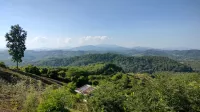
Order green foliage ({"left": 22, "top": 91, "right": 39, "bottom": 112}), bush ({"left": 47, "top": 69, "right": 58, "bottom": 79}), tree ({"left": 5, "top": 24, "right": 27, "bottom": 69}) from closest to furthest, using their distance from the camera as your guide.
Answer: green foliage ({"left": 22, "top": 91, "right": 39, "bottom": 112}) < tree ({"left": 5, "top": 24, "right": 27, "bottom": 69}) < bush ({"left": 47, "top": 69, "right": 58, "bottom": 79})

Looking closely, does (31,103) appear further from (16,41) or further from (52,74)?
(52,74)

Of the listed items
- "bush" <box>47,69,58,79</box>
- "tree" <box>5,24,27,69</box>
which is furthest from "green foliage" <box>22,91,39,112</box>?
"bush" <box>47,69,58,79</box>

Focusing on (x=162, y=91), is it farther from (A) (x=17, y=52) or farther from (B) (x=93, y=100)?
(A) (x=17, y=52)

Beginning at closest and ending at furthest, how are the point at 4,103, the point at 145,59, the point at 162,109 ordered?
the point at 162,109 < the point at 4,103 < the point at 145,59

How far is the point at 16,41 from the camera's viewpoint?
38.6m

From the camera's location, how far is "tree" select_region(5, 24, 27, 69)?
1492 inches

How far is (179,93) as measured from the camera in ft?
39.5

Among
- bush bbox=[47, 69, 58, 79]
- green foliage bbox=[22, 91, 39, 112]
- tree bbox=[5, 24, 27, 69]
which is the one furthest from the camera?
bush bbox=[47, 69, 58, 79]

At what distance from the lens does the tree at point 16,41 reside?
37903 mm

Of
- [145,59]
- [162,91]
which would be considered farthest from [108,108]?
[145,59]

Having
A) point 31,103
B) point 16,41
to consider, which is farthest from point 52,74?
point 31,103

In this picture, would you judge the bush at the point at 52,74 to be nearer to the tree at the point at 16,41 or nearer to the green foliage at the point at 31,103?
the tree at the point at 16,41

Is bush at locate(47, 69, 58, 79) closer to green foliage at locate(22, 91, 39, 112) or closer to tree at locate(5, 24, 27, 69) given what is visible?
tree at locate(5, 24, 27, 69)

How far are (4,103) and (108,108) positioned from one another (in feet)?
23.0
